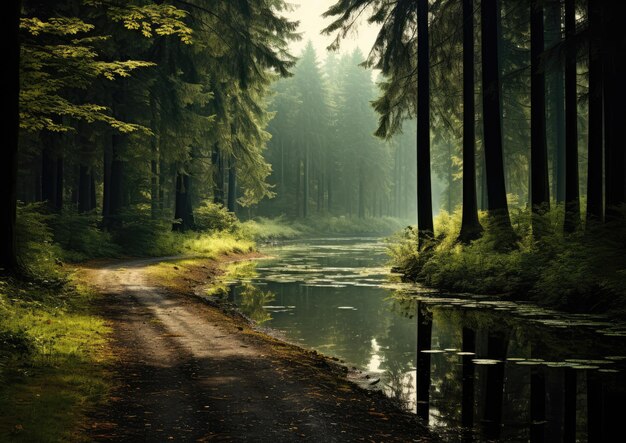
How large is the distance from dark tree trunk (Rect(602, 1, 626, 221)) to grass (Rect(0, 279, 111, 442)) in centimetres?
1148

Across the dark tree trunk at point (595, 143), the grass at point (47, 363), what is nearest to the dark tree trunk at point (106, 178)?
the grass at point (47, 363)

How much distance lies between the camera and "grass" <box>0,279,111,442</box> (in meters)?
6.20

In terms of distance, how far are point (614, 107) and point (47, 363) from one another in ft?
43.9

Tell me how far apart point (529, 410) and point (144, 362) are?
5.45m

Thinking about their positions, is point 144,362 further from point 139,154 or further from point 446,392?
point 139,154

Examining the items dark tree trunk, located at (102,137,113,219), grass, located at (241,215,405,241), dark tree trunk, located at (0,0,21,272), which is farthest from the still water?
grass, located at (241,215,405,241)

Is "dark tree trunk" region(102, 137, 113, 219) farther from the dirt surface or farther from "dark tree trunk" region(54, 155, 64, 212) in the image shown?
the dirt surface

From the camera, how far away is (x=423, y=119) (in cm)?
2291

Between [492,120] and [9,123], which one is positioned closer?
[9,123]

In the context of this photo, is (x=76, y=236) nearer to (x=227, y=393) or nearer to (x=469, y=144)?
(x=469, y=144)

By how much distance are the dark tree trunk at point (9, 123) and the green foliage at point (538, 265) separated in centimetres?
1196

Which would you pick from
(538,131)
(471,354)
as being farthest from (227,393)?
(538,131)

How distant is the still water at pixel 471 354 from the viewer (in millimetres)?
7031

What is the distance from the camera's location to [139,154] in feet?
94.4
